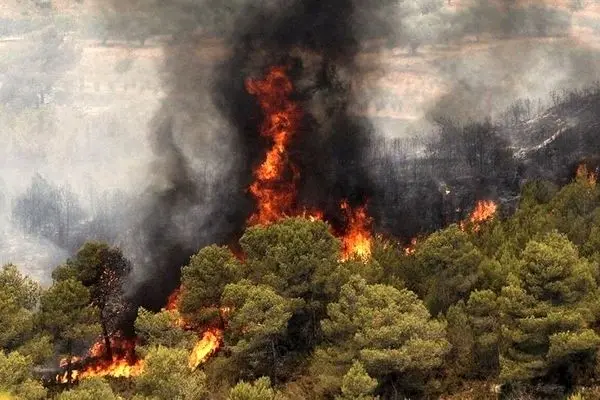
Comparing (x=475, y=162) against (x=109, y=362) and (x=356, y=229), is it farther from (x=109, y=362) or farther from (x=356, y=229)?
(x=109, y=362)

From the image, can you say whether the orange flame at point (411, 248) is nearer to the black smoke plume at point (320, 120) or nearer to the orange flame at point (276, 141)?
the black smoke plume at point (320, 120)

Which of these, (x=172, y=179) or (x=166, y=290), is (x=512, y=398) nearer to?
(x=166, y=290)

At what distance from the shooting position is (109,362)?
172 ft

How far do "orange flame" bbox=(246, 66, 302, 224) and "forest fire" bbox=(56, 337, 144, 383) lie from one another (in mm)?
24727

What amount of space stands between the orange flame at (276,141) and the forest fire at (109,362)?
24.7m

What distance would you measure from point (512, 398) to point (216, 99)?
56487 millimetres

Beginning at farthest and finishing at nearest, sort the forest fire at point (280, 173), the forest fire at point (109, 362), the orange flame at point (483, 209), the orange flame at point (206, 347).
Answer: the orange flame at point (483, 209) → the forest fire at point (280, 173) → the forest fire at point (109, 362) → the orange flame at point (206, 347)

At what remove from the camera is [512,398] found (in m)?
32.0

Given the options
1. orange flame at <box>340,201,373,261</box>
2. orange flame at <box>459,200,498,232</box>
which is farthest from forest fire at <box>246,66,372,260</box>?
orange flame at <box>459,200,498,232</box>

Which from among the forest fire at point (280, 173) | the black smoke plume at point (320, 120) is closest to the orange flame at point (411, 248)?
the black smoke plume at point (320, 120)

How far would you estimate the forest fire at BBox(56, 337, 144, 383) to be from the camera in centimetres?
5072

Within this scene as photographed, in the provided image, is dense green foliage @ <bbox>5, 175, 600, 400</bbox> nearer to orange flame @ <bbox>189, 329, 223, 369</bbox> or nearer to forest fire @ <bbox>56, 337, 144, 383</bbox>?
orange flame @ <bbox>189, 329, 223, 369</bbox>

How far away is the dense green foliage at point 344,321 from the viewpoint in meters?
30.1

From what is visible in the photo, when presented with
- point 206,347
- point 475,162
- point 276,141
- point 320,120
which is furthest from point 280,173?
point 206,347
